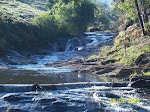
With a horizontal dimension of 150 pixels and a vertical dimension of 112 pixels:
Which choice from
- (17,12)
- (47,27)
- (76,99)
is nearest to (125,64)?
(76,99)

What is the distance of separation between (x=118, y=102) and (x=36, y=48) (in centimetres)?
3050

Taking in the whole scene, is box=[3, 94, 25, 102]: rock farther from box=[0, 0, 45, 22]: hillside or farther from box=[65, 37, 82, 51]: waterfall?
box=[0, 0, 45, 22]: hillside

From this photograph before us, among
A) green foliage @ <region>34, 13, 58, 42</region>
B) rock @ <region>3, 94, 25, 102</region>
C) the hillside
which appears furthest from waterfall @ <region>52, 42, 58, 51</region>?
rock @ <region>3, 94, 25, 102</region>

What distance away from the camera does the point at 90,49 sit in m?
39.2

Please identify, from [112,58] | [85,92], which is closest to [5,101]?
[85,92]

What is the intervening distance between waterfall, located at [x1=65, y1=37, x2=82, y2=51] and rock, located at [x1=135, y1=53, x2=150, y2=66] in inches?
847

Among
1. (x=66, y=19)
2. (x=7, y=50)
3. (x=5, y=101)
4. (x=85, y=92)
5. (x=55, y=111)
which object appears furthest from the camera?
(x=66, y=19)

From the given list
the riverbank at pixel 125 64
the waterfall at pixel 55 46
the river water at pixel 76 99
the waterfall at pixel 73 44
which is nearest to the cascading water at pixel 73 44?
the waterfall at pixel 73 44

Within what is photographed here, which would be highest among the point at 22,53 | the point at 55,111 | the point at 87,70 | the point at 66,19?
the point at 66,19

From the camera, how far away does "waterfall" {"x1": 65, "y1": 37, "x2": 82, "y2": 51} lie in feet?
145

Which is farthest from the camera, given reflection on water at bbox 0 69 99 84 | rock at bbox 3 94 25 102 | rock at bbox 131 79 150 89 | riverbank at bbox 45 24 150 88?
riverbank at bbox 45 24 150 88

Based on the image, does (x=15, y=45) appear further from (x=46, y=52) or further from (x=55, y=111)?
(x=55, y=111)

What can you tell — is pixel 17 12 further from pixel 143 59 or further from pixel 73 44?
pixel 143 59

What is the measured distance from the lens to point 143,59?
22828 millimetres
